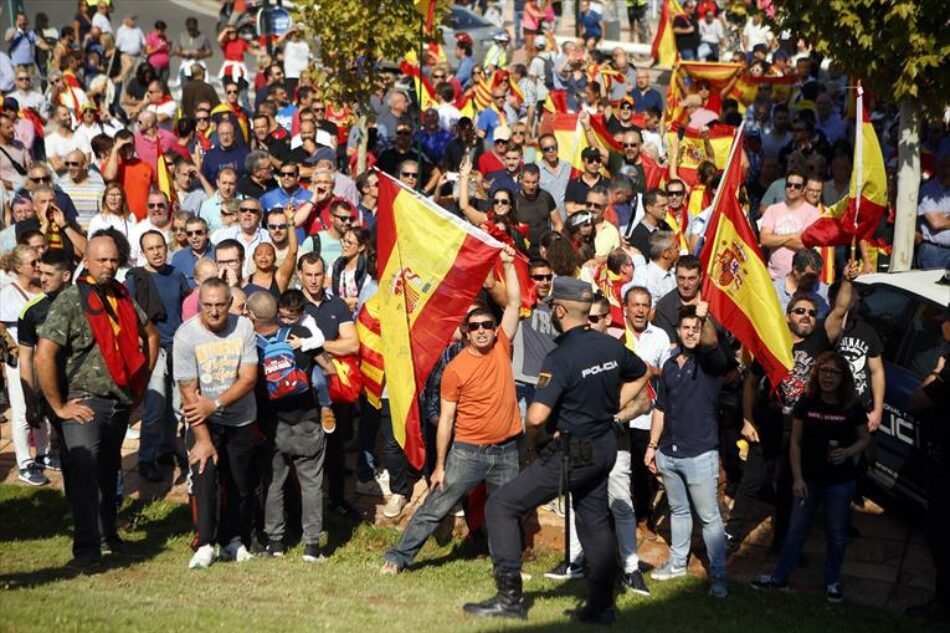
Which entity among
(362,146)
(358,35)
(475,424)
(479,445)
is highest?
(358,35)

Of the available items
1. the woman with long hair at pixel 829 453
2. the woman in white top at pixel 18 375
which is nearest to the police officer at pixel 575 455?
the woman with long hair at pixel 829 453

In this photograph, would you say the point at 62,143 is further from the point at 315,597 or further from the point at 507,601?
the point at 507,601

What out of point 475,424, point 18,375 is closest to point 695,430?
point 475,424

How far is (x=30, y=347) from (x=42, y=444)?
1474 mm

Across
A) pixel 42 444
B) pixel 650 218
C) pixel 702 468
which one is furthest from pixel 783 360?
pixel 42 444

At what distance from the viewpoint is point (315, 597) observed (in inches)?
347

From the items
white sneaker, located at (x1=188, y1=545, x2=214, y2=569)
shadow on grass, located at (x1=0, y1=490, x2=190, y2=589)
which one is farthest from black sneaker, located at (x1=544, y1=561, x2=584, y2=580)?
shadow on grass, located at (x1=0, y1=490, x2=190, y2=589)

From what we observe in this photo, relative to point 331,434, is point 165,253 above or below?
above

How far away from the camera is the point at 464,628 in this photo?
8.09 meters

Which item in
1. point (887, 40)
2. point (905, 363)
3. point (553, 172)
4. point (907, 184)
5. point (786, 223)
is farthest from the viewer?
point (553, 172)

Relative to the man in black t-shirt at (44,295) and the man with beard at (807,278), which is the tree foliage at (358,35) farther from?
the man in black t-shirt at (44,295)

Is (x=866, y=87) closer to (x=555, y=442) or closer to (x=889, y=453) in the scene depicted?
(x=889, y=453)

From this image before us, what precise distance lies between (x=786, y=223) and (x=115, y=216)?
239 inches

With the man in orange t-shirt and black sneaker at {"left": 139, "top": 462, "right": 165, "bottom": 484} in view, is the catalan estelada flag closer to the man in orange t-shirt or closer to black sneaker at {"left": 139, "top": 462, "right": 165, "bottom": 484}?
the man in orange t-shirt
